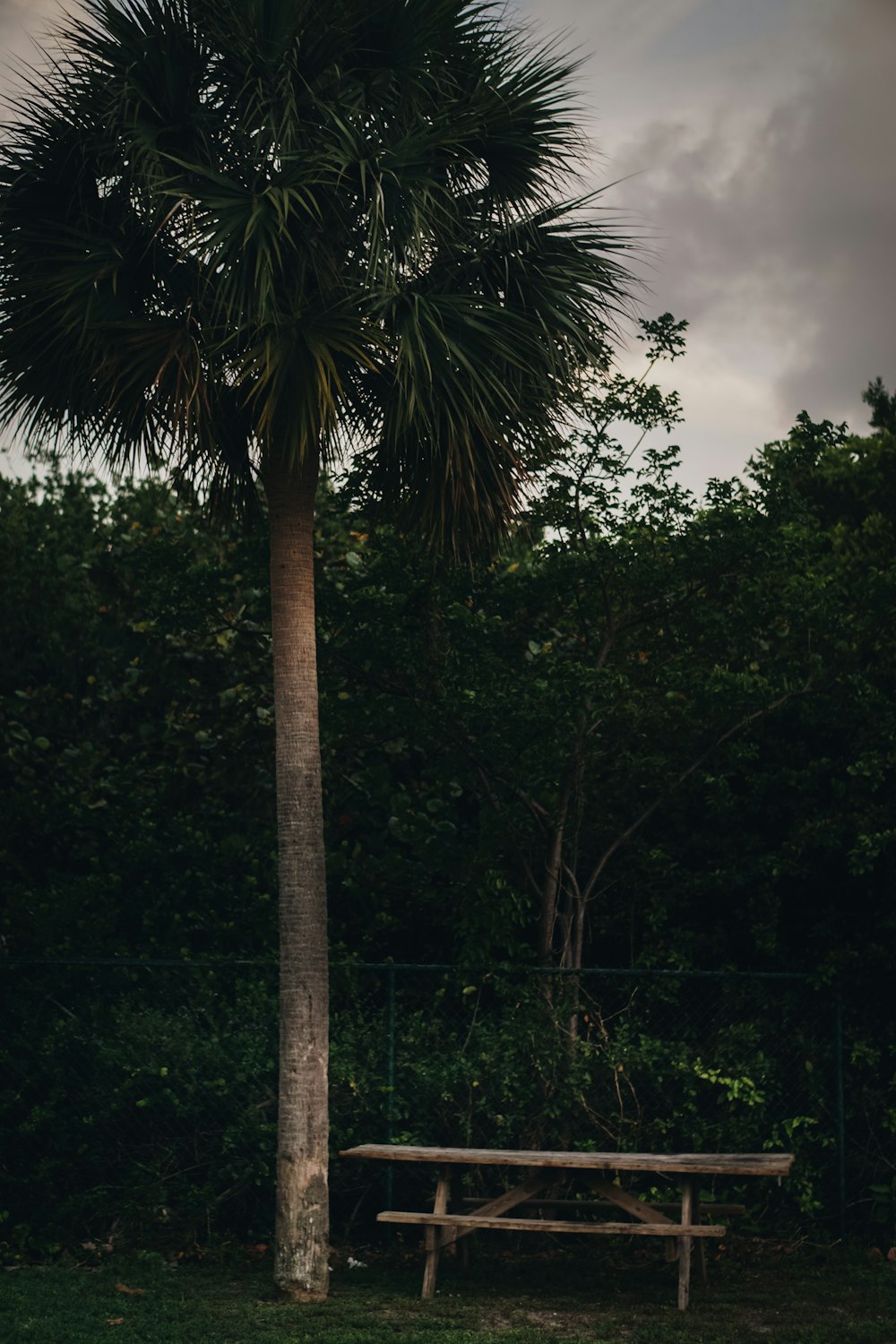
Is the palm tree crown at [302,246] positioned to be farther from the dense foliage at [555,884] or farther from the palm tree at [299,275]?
the dense foliage at [555,884]

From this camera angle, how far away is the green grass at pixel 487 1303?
6055mm

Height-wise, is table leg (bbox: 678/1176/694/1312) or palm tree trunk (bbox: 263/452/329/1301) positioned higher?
palm tree trunk (bbox: 263/452/329/1301)

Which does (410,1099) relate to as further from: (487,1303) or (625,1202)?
(625,1202)

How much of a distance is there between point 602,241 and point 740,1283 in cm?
595

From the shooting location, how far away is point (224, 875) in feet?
33.9

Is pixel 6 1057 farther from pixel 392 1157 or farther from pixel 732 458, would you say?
pixel 732 458

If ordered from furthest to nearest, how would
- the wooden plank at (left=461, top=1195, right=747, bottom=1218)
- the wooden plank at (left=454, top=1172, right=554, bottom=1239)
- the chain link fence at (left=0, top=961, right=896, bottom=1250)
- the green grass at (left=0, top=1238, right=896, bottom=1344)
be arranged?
the chain link fence at (left=0, top=961, right=896, bottom=1250)
the wooden plank at (left=461, top=1195, right=747, bottom=1218)
the wooden plank at (left=454, top=1172, right=554, bottom=1239)
the green grass at (left=0, top=1238, right=896, bottom=1344)

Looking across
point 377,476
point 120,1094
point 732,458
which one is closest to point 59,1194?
point 120,1094

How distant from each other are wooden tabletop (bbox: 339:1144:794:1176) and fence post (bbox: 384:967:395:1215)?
2.70ft

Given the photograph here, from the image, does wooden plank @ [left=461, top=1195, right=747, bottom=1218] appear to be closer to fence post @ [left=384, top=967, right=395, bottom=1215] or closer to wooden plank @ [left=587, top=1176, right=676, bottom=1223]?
wooden plank @ [left=587, top=1176, right=676, bottom=1223]

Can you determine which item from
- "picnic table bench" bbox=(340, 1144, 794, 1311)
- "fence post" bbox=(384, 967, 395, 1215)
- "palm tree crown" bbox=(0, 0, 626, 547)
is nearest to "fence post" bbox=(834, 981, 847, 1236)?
"picnic table bench" bbox=(340, 1144, 794, 1311)

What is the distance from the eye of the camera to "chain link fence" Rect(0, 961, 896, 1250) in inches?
319

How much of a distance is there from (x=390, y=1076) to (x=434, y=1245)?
138 centimetres

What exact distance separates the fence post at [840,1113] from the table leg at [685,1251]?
1.70 metres
